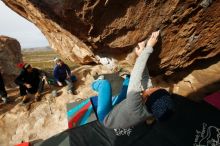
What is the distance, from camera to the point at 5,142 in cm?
711

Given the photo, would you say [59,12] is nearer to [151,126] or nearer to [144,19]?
[144,19]

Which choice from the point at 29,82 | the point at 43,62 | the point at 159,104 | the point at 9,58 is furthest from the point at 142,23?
the point at 43,62

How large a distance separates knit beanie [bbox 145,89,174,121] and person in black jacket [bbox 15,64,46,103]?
5.88 metres

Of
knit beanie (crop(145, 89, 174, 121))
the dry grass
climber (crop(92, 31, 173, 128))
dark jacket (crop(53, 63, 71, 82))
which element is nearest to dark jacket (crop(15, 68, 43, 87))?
dark jacket (crop(53, 63, 71, 82))

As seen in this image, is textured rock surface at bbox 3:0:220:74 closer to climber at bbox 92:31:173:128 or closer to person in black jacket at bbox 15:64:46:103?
climber at bbox 92:31:173:128

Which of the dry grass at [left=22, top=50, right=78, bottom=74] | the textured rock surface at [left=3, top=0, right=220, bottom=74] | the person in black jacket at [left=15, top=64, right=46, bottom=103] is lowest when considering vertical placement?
the dry grass at [left=22, top=50, right=78, bottom=74]

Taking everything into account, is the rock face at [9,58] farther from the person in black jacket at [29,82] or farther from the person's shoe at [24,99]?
the person's shoe at [24,99]

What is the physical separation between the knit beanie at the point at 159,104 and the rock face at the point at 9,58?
12.7m

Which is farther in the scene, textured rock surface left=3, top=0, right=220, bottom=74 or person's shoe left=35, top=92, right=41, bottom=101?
person's shoe left=35, top=92, right=41, bottom=101

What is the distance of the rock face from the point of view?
14.5 metres

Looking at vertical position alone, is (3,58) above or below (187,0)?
below

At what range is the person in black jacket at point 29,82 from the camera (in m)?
7.96

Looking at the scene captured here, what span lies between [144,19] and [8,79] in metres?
12.7

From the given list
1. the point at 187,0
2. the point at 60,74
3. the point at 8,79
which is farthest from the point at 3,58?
the point at 187,0
